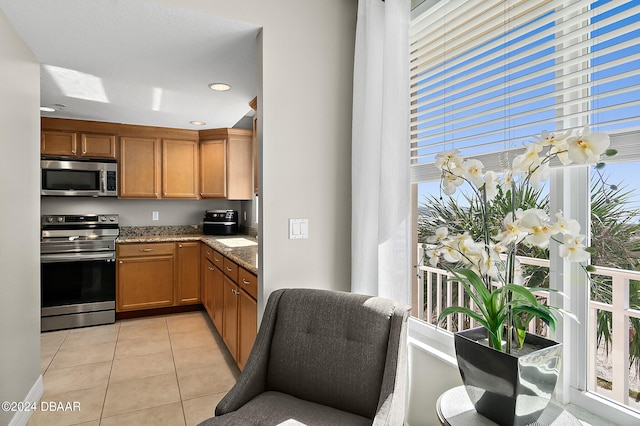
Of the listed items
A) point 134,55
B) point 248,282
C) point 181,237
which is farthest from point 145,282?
point 134,55

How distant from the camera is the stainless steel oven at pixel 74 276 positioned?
12.7 feet

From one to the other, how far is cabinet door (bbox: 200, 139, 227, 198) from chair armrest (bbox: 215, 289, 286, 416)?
128 inches

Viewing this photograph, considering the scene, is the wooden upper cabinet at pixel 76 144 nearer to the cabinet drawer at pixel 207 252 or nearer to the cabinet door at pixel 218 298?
the cabinet drawer at pixel 207 252

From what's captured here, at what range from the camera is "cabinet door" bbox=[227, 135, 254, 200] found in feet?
15.6

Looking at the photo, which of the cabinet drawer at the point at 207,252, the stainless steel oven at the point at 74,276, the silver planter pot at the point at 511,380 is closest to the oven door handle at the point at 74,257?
the stainless steel oven at the point at 74,276

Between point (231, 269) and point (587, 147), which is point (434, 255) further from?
point (231, 269)

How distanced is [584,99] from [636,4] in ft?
0.96

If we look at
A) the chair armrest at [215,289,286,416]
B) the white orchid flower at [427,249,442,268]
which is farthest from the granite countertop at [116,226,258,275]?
the white orchid flower at [427,249,442,268]

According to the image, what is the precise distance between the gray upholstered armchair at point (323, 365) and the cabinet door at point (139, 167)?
347cm

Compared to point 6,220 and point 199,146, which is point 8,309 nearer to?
point 6,220

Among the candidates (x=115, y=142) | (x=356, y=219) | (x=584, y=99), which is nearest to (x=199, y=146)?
(x=115, y=142)

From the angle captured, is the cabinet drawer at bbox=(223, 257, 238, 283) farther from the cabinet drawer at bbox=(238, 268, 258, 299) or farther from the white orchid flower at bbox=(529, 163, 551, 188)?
the white orchid flower at bbox=(529, 163, 551, 188)

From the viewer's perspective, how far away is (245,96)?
129 inches

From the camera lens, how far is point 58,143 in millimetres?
A: 4145
